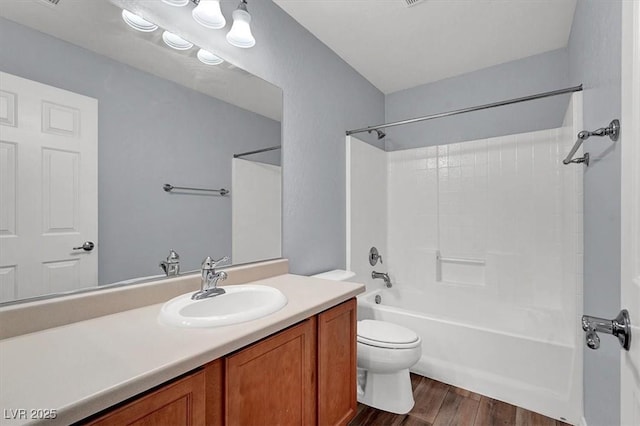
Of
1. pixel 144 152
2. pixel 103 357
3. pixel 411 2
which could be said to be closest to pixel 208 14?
pixel 144 152

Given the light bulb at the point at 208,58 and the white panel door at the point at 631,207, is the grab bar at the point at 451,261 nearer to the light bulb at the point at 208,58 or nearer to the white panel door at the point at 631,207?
the white panel door at the point at 631,207

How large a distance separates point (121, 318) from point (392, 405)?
1578 mm

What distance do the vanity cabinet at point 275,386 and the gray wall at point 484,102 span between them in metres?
2.09

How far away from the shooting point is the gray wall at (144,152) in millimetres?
993

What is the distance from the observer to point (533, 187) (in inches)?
93.5

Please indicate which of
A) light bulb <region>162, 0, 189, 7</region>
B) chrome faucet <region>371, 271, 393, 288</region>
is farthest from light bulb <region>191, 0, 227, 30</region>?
chrome faucet <region>371, 271, 393, 288</region>

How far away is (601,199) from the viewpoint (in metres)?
1.28

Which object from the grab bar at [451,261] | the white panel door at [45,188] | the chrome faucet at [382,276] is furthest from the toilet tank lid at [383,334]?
the white panel door at [45,188]

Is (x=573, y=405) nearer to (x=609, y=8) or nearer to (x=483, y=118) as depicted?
(x=609, y=8)

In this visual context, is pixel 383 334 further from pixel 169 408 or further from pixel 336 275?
pixel 169 408

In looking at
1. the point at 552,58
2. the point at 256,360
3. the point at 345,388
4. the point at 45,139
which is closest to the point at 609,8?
the point at 552,58

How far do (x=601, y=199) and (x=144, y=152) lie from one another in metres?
1.97

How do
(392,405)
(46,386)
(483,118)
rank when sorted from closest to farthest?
(46,386)
(392,405)
(483,118)

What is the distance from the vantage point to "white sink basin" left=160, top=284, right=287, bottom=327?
3.05 ft
